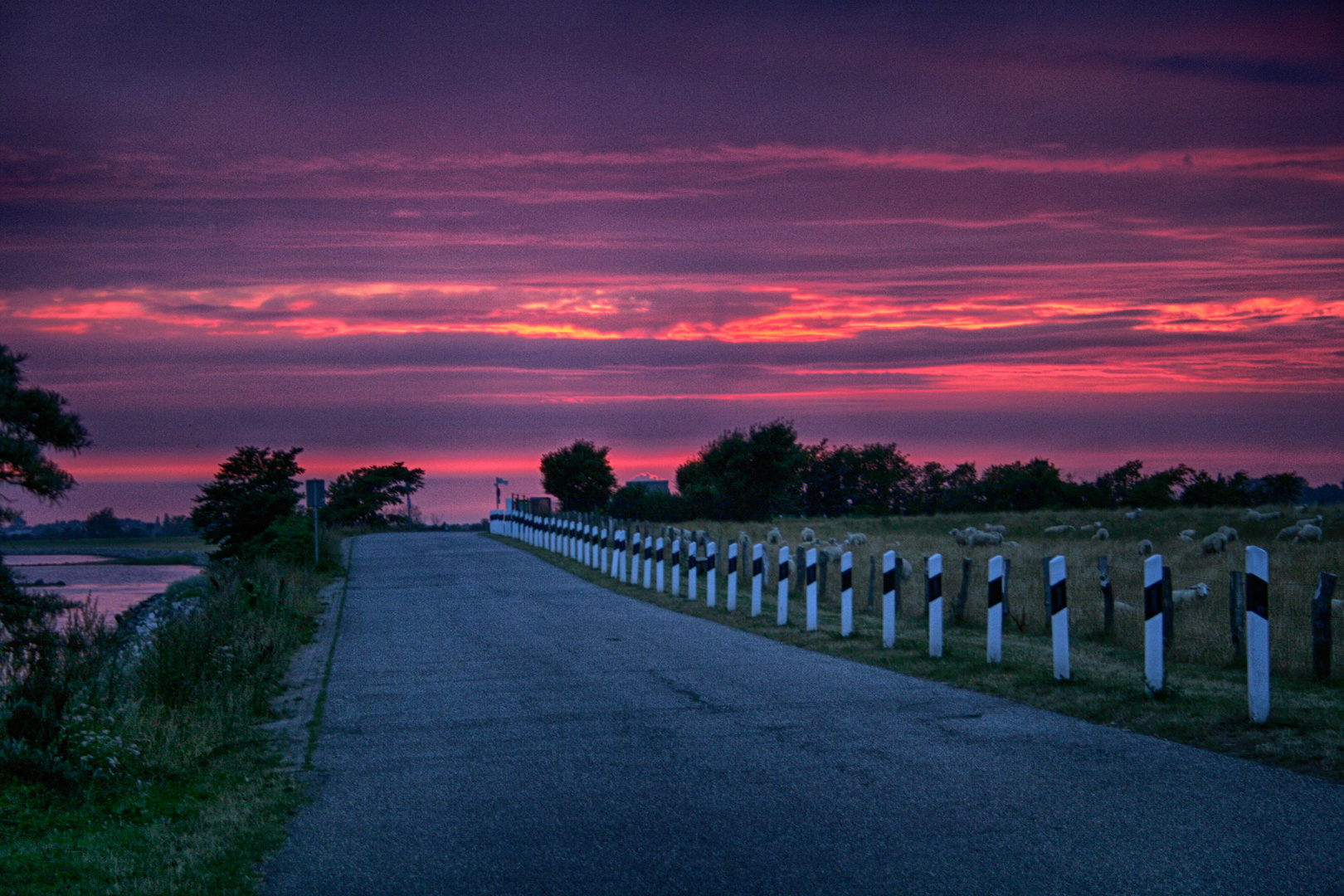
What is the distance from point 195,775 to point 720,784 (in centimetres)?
366

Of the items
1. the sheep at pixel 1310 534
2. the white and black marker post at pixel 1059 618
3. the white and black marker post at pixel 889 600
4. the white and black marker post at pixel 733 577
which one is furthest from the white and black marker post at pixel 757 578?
the sheep at pixel 1310 534

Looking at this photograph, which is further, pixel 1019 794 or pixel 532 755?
pixel 532 755

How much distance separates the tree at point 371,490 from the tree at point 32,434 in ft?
195

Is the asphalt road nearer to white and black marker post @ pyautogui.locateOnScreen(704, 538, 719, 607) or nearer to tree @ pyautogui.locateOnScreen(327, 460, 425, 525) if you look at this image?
white and black marker post @ pyautogui.locateOnScreen(704, 538, 719, 607)

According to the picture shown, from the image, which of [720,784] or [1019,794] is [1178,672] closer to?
[1019,794]

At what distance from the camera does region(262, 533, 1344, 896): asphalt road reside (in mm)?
5156

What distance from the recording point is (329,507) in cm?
9088

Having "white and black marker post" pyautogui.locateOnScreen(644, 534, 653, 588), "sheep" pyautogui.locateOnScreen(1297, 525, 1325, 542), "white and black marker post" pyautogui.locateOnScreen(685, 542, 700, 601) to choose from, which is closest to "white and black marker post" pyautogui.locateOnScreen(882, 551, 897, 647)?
"white and black marker post" pyautogui.locateOnScreen(685, 542, 700, 601)

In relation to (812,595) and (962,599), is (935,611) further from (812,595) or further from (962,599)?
(962,599)

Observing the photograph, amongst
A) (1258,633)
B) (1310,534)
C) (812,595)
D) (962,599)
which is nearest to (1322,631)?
(1258,633)

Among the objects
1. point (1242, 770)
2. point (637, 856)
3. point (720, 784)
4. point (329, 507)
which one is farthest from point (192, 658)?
point (329, 507)

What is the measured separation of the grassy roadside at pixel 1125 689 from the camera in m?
7.61

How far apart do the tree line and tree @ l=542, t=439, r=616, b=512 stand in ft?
0.27

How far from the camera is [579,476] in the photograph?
80250 mm
